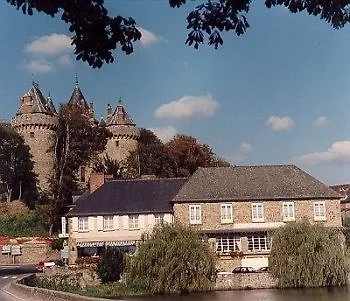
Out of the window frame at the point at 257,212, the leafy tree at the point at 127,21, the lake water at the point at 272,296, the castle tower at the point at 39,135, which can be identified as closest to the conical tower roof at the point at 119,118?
the castle tower at the point at 39,135

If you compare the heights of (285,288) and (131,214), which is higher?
(131,214)

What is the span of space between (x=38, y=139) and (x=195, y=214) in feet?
78.7

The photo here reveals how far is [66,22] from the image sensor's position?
256 inches

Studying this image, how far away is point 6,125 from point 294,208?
30.8 meters

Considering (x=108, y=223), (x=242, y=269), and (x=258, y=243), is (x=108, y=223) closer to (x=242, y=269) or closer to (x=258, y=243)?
(x=258, y=243)

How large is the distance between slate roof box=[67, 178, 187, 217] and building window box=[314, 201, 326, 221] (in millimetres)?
9433

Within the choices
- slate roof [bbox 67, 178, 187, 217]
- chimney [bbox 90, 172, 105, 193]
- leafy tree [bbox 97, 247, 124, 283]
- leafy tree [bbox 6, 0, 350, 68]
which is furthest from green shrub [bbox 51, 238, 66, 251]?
leafy tree [bbox 6, 0, 350, 68]

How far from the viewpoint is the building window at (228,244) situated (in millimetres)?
39156

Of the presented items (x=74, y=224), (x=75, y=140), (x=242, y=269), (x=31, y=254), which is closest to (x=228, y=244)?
(x=242, y=269)

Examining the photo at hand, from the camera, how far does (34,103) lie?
200ft

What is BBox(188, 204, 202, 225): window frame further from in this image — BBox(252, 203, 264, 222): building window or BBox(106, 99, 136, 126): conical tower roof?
BBox(106, 99, 136, 126): conical tower roof

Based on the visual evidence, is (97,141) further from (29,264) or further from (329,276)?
(329,276)

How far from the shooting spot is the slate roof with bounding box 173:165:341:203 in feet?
131

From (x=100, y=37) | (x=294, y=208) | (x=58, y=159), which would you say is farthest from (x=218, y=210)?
(x=100, y=37)
